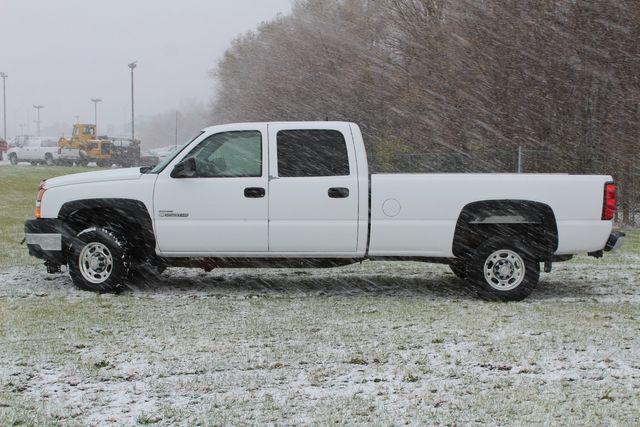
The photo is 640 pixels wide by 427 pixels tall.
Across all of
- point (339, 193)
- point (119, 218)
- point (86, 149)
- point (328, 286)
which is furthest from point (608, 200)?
point (86, 149)

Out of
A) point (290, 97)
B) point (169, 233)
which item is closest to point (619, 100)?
point (169, 233)

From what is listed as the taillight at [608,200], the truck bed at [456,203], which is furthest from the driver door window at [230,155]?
the taillight at [608,200]

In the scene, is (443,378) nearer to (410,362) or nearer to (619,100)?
(410,362)

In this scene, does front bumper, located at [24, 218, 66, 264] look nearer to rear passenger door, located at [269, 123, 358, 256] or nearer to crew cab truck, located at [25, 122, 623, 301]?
crew cab truck, located at [25, 122, 623, 301]

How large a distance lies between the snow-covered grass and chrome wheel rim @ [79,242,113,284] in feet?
0.78

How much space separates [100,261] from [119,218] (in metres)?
0.53

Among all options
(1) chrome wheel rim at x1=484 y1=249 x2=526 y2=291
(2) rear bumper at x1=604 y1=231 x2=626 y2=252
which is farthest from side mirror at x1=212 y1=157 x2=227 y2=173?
(2) rear bumper at x1=604 y1=231 x2=626 y2=252

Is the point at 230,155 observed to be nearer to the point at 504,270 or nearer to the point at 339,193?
the point at 339,193

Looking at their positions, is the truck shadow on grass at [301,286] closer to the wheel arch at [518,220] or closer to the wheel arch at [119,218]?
the wheel arch at [119,218]

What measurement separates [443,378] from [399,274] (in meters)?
5.07

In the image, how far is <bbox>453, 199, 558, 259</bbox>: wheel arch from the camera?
8.36 metres

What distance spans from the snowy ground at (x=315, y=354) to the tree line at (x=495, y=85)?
34.9ft

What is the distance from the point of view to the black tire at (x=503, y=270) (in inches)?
332

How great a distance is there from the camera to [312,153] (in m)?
8.67
